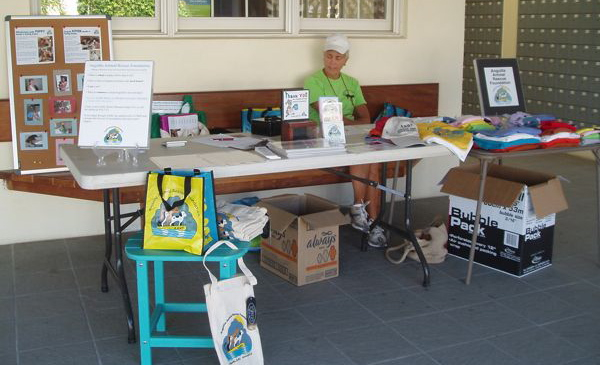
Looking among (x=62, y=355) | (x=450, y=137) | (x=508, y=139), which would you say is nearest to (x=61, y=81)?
(x=62, y=355)

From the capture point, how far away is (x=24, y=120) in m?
4.28

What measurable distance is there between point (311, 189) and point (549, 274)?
190cm

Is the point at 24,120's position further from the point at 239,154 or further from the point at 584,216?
the point at 584,216

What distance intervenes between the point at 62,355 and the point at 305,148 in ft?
4.43

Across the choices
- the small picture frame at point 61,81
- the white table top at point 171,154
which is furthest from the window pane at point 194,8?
the white table top at point 171,154

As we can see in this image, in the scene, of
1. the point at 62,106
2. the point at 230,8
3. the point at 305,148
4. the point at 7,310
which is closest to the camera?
the point at 305,148

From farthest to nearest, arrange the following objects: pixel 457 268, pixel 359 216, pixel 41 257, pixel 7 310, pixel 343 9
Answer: pixel 343 9
pixel 359 216
pixel 41 257
pixel 457 268
pixel 7 310

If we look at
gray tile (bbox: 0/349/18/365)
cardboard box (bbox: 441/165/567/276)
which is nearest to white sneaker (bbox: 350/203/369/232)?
cardboard box (bbox: 441/165/567/276)

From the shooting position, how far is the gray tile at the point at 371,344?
9.75ft

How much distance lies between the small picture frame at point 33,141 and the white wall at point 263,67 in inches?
5.9

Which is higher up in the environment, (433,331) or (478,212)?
(478,212)

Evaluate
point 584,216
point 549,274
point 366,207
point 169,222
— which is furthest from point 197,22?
point 584,216

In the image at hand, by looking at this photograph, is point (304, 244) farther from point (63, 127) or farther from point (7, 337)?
point (63, 127)

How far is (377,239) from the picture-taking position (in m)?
4.41
